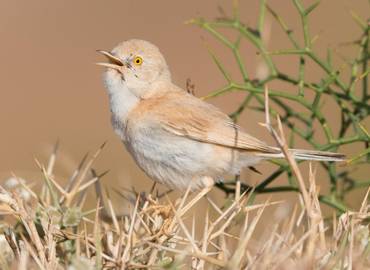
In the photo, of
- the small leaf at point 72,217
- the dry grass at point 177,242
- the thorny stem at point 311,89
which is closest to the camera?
the dry grass at point 177,242

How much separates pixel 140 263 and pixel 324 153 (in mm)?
1372

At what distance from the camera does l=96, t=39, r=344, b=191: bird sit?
3.73 metres

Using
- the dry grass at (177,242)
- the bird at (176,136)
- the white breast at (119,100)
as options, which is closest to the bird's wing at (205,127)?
the bird at (176,136)

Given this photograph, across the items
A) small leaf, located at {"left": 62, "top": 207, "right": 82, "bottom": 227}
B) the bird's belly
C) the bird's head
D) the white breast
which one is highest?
the bird's head

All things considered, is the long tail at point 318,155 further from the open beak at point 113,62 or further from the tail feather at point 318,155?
the open beak at point 113,62

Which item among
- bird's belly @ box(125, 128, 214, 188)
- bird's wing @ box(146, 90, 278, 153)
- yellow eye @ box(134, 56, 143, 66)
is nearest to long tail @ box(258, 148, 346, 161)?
bird's wing @ box(146, 90, 278, 153)

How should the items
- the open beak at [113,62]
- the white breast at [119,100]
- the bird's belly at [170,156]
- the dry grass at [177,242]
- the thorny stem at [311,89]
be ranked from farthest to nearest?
the open beak at [113,62] → the white breast at [119,100] → the bird's belly at [170,156] → the thorny stem at [311,89] → the dry grass at [177,242]

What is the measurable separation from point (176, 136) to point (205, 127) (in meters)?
0.15

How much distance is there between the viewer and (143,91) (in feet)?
13.6

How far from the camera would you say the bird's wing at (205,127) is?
12.5 feet

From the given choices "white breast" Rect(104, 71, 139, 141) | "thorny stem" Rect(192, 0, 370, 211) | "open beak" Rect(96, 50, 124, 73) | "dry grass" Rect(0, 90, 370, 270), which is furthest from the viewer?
"open beak" Rect(96, 50, 124, 73)

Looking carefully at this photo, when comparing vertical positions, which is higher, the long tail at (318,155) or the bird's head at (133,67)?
the bird's head at (133,67)

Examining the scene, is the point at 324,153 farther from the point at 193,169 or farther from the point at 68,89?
the point at 68,89

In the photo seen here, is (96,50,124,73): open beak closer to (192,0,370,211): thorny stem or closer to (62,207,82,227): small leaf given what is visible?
(192,0,370,211): thorny stem
